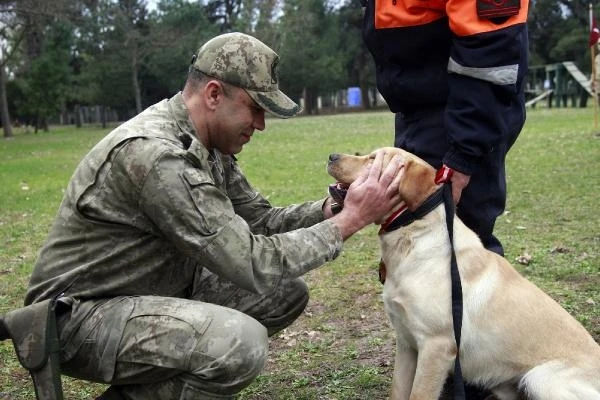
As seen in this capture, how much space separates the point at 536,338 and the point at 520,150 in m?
12.1

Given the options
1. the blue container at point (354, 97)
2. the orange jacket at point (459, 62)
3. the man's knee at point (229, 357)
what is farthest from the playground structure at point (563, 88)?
the man's knee at point (229, 357)

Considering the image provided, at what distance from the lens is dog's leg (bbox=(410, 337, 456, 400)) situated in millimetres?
3047

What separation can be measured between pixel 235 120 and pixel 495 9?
3.96 feet

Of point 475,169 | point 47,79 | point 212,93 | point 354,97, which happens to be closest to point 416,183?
point 475,169

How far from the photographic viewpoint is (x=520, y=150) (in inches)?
573

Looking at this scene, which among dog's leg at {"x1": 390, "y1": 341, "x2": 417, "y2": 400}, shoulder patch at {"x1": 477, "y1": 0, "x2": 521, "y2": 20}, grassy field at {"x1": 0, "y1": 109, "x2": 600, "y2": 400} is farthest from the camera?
grassy field at {"x1": 0, "y1": 109, "x2": 600, "y2": 400}

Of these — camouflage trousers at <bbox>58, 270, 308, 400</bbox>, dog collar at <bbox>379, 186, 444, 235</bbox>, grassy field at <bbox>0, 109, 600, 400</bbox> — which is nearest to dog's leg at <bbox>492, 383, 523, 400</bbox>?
grassy field at <bbox>0, 109, 600, 400</bbox>

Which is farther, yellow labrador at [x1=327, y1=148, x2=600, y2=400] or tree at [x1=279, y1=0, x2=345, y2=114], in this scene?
tree at [x1=279, y1=0, x2=345, y2=114]

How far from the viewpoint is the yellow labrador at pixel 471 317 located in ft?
9.99

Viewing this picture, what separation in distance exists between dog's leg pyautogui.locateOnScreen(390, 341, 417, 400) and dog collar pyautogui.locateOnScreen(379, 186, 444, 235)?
25.3 inches

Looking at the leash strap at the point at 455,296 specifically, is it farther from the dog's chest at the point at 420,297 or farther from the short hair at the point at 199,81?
the short hair at the point at 199,81

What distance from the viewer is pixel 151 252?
3061 mm

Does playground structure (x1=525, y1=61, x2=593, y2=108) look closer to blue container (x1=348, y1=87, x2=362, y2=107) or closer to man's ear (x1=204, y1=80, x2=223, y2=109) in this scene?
blue container (x1=348, y1=87, x2=362, y2=107)

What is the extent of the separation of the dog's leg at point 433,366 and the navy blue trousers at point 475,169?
2.47ft
